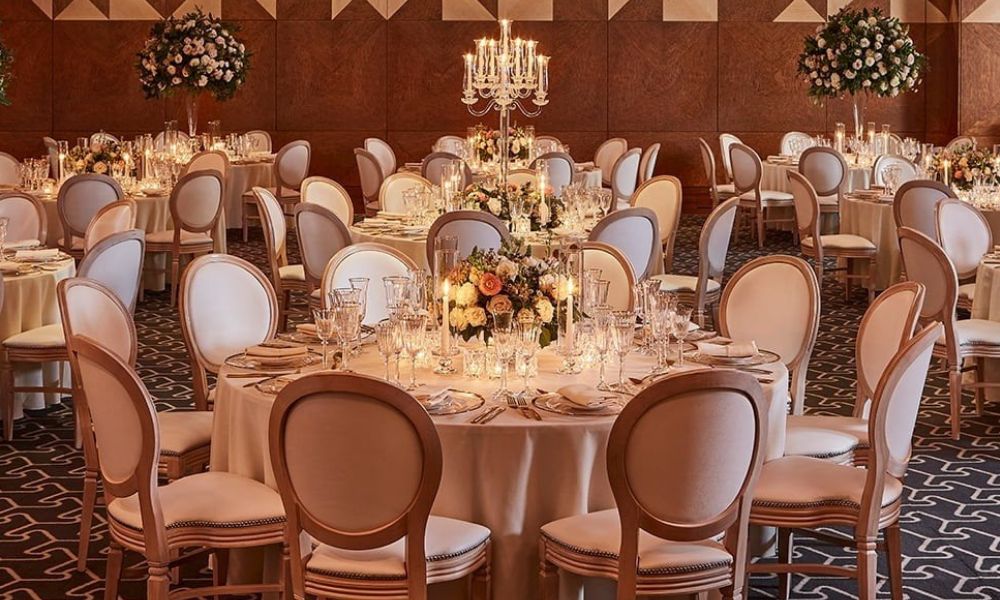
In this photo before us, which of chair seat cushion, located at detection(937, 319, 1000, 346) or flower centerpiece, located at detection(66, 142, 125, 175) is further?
flower centerpiece, located at detection(66, 142, 125, 175)

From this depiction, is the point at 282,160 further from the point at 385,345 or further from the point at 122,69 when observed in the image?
the point at 385,345

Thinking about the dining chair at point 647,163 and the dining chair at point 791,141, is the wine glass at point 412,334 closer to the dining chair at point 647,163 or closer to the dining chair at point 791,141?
the dining chair at point 647,163

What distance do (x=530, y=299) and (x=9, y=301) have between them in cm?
328

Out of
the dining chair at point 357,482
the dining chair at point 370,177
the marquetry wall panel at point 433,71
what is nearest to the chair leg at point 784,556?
the dining chair at point 357,482

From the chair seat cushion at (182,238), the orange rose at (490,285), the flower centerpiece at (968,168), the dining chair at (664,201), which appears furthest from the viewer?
the chair seat cushion at (182,238)

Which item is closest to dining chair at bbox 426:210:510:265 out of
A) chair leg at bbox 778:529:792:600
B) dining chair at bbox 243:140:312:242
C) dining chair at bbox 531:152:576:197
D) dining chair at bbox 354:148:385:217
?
chair leg at bbox 778:529:792:600

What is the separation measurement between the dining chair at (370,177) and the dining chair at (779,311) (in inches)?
255

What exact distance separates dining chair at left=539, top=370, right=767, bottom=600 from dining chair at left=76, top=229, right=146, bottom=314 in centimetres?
333

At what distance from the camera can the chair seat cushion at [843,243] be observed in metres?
9.90

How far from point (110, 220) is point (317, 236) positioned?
1.11 m

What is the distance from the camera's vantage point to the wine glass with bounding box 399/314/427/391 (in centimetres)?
421

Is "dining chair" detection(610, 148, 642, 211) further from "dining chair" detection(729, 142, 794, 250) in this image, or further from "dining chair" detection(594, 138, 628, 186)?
"dining chair" detection(594, 138, 628, 186)

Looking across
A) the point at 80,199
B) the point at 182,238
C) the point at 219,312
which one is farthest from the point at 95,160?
the point at 219,312

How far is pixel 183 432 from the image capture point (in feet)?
16.0
